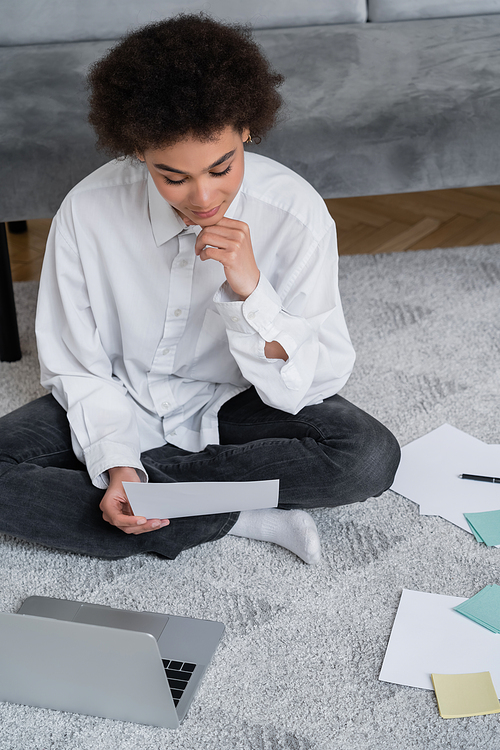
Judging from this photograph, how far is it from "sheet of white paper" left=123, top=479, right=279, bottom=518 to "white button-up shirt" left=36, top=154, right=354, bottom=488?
0.30 feet

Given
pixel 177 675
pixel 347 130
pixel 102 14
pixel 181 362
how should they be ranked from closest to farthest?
pixel 177 675 → pixel 181 362 → pixel 347 130 → pixel 102 14

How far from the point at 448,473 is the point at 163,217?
2.14ft

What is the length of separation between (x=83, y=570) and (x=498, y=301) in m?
1.12

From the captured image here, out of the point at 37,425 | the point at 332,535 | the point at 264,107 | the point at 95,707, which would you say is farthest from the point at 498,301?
the point at 95,707

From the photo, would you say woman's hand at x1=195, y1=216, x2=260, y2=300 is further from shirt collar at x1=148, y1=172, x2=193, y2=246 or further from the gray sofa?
the gray sofa

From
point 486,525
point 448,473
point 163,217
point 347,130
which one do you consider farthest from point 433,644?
point 347,130

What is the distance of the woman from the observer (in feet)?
3.62

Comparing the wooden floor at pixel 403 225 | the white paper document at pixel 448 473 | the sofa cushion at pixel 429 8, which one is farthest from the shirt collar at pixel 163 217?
the sofa cushion at pixel 429 8

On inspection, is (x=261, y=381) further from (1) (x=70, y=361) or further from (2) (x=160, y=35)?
(2) (x=160, y=35)

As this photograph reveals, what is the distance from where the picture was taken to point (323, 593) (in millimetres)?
1146

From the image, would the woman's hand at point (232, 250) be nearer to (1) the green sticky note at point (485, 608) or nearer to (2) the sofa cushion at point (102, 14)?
(1) the green sticky note at point (485, 608)

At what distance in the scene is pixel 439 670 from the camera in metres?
1.02

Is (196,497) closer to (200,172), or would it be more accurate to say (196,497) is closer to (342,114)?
(200,172)

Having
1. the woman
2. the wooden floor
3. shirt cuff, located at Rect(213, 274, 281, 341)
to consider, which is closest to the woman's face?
the woman
